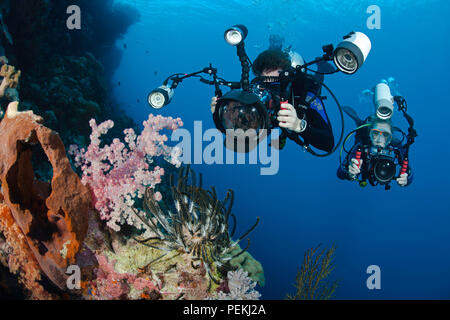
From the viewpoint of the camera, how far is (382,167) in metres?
4.55

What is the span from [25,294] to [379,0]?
26791mm

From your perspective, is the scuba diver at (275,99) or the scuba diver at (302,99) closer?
the scuba diver at (275,99)

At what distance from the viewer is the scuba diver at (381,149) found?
4.55 meters

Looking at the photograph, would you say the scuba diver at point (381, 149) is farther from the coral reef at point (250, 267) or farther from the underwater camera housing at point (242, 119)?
the underwater camera housing at point (242, 119)

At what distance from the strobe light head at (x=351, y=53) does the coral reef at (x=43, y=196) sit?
8.42 feet

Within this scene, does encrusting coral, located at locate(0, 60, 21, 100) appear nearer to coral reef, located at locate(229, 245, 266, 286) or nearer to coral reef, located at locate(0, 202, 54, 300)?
coral reef, located at locate(0, 202, 54, 300)

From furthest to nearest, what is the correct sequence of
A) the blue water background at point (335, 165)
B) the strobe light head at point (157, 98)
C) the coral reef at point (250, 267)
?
1. the blue water background at point (335, 165)
2. the coral reef at point (250, 267)
3. the strobe light head at point (157, 98)

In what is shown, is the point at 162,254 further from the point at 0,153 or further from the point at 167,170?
the point at 167,170

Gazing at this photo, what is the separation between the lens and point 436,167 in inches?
1786

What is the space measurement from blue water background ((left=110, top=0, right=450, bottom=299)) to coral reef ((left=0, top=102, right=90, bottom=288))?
13.1 meters

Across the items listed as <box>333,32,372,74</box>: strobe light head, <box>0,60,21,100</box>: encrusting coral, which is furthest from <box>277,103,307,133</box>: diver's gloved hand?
<box>0,60,21,100</box>: encrusting coral

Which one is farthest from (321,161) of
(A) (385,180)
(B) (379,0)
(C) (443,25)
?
(A) (385,180)

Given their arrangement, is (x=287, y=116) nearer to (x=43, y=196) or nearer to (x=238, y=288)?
(x=238, y=288)

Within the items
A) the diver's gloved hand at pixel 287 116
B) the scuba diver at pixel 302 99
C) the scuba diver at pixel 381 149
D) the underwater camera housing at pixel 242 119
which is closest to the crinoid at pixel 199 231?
the underwater camera housing at pixel 242 119
